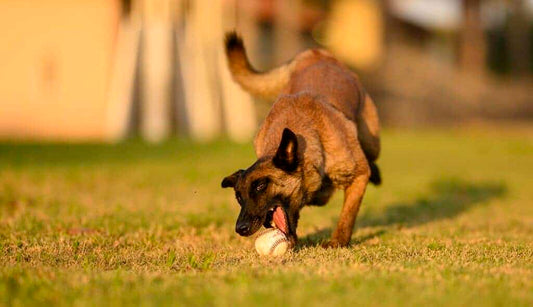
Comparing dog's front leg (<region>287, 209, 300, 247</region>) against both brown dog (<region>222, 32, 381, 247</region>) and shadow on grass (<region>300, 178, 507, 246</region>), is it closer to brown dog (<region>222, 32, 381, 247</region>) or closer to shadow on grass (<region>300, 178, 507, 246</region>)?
brown dog (<region>222, 32, 381, 247</region>)

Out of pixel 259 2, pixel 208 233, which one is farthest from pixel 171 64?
pixel 208 233

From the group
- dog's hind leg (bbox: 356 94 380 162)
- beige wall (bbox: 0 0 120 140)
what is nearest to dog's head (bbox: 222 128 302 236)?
dog's hind leg (bbox: 356 94 380 162)

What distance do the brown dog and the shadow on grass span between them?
1.79ft

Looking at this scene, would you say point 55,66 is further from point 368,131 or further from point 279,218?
point 279,218

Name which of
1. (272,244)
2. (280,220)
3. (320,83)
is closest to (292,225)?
(280,220)

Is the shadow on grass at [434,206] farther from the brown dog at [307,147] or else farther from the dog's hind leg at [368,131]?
the dog's hind leg at [368,131]

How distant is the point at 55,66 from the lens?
25.6 metres

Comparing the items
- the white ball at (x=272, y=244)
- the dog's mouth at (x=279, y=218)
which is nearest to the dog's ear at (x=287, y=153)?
the dog's mouth at (x=279, y=218)

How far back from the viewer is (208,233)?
7.23 metres

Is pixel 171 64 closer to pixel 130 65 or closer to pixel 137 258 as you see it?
pixel 130 65

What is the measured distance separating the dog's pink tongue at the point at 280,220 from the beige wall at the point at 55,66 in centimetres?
1968

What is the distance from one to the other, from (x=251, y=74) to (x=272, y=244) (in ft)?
10.3

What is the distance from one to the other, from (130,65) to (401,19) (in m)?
19.7

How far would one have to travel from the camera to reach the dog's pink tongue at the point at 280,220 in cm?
592
